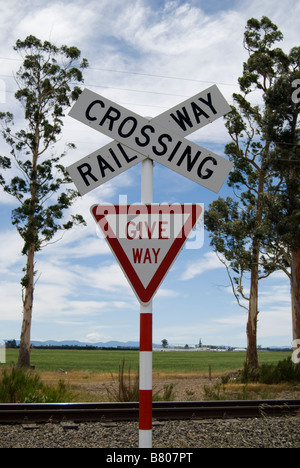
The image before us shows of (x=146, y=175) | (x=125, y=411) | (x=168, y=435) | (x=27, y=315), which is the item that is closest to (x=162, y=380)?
(x=27, y=315)

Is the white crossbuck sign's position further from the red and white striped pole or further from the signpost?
the red and white striped pole

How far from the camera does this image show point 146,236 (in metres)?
3.95

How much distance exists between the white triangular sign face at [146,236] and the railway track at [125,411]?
561 centimetres

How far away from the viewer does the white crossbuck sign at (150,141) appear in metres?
4.20

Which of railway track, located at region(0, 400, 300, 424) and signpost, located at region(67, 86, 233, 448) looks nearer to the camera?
signpost, located at region(67, 86, 233, 448)

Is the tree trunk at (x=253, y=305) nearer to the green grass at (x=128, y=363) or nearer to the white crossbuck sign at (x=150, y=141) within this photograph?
the green grass at (x=128, y=363)

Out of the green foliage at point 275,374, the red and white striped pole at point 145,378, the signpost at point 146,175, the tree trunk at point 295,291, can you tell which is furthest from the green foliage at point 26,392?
the tree trunk at point 295,291

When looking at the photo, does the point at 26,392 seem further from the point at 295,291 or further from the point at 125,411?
the point at 295,291

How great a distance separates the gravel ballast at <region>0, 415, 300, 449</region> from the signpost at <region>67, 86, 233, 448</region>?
3.65m

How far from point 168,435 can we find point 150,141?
16.8 ft

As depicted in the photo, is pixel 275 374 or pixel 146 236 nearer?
pixel 146 236

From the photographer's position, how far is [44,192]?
30188mm

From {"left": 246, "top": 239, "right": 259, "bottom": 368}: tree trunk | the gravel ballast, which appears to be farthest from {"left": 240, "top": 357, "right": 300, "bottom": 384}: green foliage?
the gravel ballast

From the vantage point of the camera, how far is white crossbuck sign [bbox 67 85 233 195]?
4.20m
